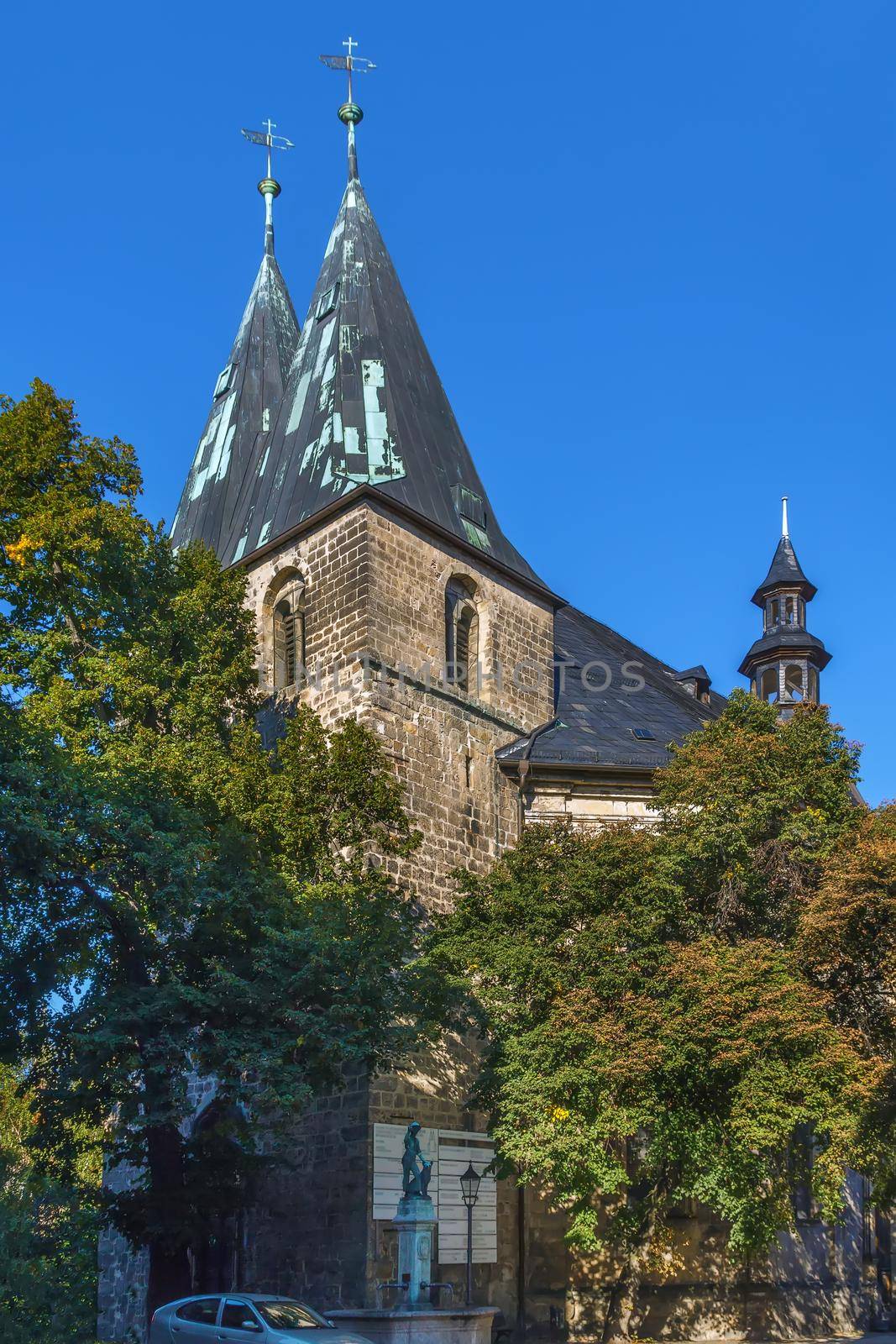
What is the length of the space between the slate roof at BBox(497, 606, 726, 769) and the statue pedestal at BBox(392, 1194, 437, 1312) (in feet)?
29.4

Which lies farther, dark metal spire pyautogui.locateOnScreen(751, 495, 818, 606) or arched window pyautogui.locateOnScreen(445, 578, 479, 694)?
dark metal spire pyautogui.locateOnScreen(751, 495, 818, 606)

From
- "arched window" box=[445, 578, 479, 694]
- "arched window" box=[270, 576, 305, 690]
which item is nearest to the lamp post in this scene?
"arched window" box=[445, 578, 479, 694]

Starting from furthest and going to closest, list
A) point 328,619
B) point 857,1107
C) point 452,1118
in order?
point 328,619 → point 452,1118 → point 857,1107

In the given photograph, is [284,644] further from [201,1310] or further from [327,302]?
[201,1310]

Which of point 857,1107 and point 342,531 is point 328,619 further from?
point 857,1107

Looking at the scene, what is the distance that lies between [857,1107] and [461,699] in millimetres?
10169

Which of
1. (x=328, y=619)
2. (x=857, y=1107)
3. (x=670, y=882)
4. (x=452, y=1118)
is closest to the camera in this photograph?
(x=857, y=1107)

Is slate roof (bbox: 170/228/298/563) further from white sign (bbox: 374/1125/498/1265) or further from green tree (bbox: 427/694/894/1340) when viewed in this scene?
white sign (bbox: 374/1125/498/1265)

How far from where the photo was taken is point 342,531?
86.1 feet

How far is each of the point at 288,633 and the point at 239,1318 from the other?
1440 centimetres

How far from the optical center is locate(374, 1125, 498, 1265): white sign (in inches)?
842

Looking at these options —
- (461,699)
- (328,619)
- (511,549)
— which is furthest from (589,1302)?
(511,549)

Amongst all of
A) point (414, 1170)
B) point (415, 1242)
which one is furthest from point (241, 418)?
point (415, 1242)

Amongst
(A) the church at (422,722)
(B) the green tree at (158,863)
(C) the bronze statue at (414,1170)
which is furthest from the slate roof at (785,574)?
(C) the bronze statue at (414,1170)
